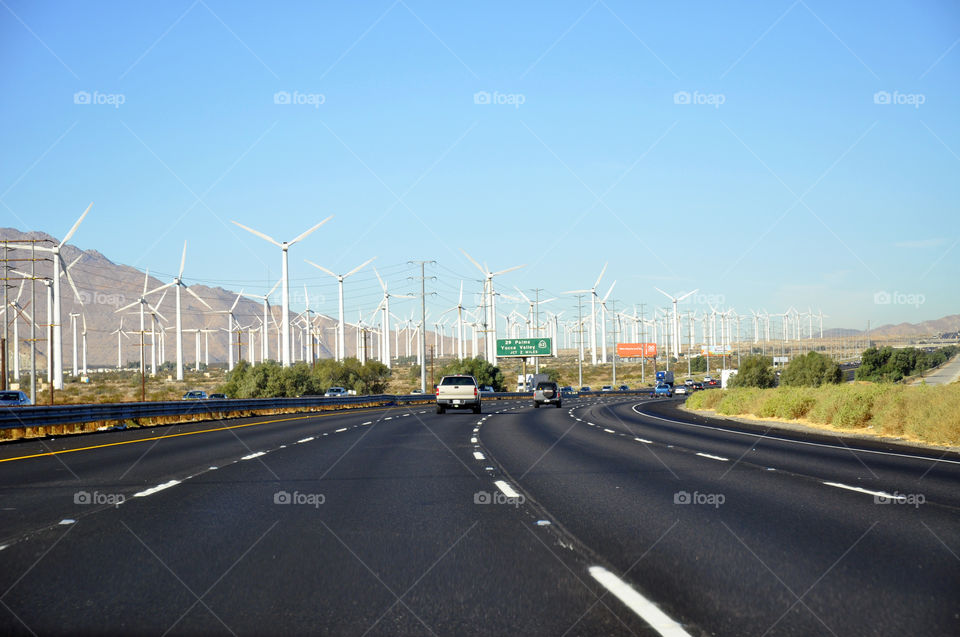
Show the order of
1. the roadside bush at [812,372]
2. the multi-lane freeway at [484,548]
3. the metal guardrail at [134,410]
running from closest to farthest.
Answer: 1. the multi-lane freeway at [484,548]
2. the metal guardrail at [134,410]
3. the roadside bush at [812,372]

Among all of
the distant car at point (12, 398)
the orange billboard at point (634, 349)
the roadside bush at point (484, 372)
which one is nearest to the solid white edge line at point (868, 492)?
the distant car at point (12, 398)

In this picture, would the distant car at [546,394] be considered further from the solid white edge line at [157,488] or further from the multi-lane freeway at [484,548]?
the solid white edge line at [157,488]

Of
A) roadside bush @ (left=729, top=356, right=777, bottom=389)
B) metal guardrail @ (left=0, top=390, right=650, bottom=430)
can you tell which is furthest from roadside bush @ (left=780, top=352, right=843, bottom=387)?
metal guardrail @ (left=0, top=390, right=650, bottom=430)

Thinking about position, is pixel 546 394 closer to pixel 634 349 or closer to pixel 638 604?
pixel 638 604

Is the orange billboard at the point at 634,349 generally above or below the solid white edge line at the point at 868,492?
above

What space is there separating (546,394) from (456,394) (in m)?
17.7

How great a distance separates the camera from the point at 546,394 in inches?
2442

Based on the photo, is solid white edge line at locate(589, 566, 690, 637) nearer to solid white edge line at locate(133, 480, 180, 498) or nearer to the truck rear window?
solid white edge line at locate(133, 480, 180, 498)

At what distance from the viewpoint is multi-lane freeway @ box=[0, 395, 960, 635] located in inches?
223

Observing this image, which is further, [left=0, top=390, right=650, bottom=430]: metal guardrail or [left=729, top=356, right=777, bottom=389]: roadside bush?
[left=729, top=356, right=777, bottom=389]: roadside bush

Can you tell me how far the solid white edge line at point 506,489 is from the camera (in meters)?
11.6

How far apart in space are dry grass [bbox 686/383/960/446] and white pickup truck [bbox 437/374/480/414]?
12.9m

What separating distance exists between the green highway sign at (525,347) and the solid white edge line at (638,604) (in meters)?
108

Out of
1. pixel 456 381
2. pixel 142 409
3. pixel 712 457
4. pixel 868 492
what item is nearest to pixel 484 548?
pixel 868 492
